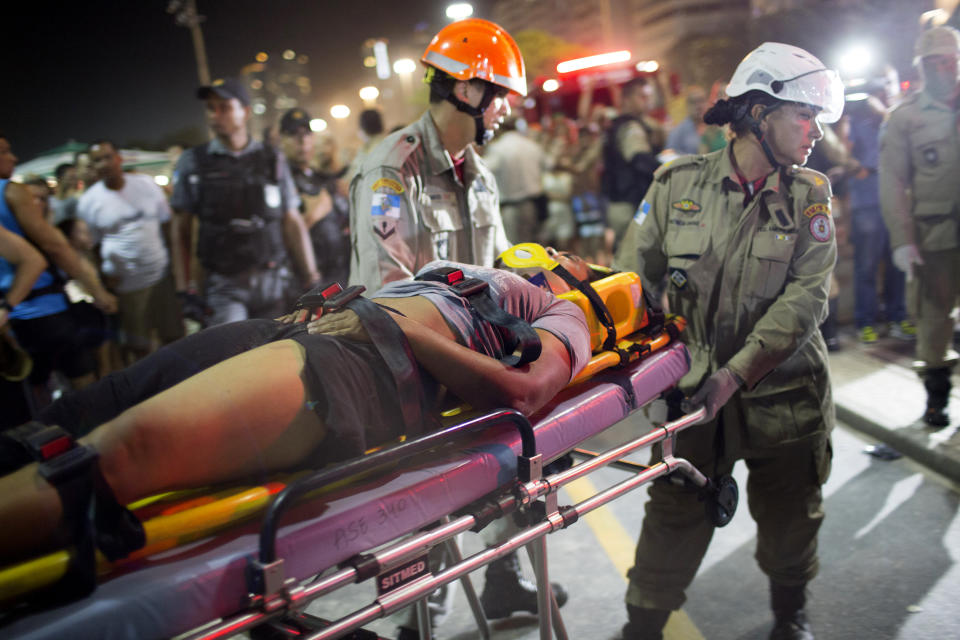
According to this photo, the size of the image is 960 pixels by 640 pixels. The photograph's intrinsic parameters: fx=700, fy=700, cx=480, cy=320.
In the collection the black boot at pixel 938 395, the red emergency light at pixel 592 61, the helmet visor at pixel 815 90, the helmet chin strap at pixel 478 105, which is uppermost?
the red emergency light at pixel 592 61

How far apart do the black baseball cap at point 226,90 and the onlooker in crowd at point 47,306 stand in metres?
1.11

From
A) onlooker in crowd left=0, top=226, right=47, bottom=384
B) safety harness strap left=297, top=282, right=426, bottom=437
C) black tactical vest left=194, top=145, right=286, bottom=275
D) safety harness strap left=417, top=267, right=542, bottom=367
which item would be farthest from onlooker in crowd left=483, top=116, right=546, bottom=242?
safety harness strap left=297, top=282, right=426, bottom=437

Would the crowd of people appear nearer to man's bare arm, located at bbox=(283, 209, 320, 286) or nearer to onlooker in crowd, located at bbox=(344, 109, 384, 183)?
man's bare arm, located at bbox=(283, 209, 320, 286)

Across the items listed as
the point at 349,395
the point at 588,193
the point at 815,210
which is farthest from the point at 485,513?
the point at 588,193

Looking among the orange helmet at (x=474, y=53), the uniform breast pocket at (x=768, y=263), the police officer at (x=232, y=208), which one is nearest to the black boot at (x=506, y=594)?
the uniform breast pocket at (x=768, y=263)

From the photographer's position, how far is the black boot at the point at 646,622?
2520mm

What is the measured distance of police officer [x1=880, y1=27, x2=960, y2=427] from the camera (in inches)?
159

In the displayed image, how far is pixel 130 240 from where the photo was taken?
5.32m

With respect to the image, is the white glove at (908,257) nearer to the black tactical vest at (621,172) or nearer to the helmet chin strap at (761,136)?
the helmet chin strap at (761,136)

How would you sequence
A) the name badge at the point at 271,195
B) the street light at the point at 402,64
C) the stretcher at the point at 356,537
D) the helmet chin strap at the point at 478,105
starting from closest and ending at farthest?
the stretcher at the point at 356,537
the helmet chin strap at the point at 478,105
the name badge at the point at 271,195
the street light at the point at 402,64

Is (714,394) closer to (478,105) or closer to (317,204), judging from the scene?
(478,105)

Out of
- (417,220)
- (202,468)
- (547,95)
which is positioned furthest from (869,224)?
(547,95)

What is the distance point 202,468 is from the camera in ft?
5.04

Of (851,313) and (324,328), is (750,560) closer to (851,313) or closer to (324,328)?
(324,328)
